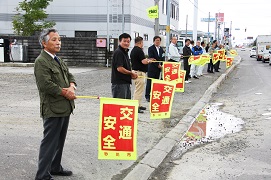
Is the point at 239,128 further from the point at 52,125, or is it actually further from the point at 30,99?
the point at 30,99

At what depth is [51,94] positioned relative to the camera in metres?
3.97

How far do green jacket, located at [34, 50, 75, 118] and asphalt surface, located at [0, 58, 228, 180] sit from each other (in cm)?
100

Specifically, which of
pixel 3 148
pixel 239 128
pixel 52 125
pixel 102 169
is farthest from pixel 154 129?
pixel 52 125

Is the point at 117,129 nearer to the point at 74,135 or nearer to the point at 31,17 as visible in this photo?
the point at 74,135

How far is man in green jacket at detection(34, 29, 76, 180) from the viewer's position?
3.92 metres

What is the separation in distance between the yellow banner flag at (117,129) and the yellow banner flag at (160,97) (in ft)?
7.84

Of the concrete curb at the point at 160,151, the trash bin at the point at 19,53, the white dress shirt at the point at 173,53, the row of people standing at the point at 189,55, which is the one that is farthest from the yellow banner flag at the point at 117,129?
the trash bin at the point at 19,53

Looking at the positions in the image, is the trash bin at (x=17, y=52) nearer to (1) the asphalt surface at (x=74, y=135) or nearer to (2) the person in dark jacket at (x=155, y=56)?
(1) the asphalt surface at (x=74, y=135)

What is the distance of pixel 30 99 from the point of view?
1030 centimetres

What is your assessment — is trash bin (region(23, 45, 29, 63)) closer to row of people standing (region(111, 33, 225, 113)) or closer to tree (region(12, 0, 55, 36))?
tree (region(12, 0, 55, 36))

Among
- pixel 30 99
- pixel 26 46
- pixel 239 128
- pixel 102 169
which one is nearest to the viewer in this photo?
pixel 102 169

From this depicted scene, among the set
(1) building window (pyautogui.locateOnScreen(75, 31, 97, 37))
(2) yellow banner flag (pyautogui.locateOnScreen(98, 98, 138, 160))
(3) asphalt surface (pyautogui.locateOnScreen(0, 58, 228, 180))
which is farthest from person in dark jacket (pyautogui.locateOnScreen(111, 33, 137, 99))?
(1) building window (pyautogui.locateOnScreen(75, 31, 97, 37))

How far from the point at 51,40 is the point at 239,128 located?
202 inches

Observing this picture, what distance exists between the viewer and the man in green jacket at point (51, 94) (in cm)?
392
